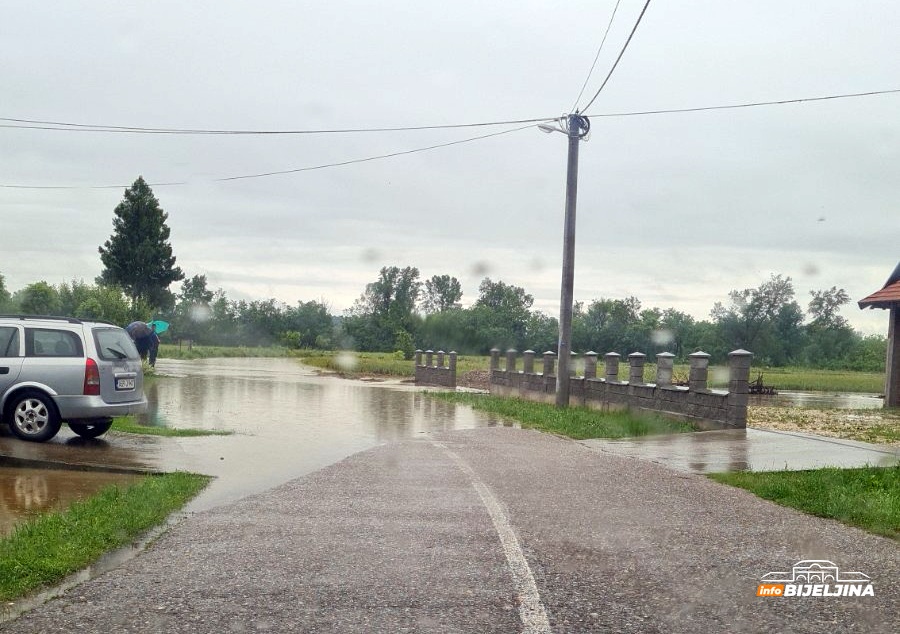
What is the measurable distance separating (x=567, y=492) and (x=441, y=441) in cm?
545

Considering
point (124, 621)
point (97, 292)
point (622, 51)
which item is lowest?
point (124, 621)

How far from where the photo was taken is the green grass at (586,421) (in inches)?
647

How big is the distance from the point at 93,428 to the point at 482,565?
928cm

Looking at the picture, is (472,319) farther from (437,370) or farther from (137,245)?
(137,245)

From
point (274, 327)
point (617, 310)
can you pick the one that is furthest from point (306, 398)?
point (274, 327)

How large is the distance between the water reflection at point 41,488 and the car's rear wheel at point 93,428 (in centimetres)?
290

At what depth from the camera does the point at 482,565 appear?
20.1ft

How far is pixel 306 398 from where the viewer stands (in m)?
25.0

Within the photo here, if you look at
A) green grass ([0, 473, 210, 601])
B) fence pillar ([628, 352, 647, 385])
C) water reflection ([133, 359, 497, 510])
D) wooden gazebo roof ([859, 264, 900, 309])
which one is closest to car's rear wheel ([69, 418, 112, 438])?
water reflection ([133, 359, 497, 510])

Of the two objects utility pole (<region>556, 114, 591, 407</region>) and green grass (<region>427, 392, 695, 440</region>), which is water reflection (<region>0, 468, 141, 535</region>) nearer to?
green grass (<region>427, 392, 695, 440</region>)

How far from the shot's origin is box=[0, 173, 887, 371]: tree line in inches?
1924

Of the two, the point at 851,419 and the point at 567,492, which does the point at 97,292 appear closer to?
the point at 851,419

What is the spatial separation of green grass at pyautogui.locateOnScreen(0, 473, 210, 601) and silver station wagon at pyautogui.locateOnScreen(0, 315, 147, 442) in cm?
344

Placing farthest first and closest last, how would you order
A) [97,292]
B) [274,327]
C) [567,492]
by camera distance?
[274,327] → [97,292] → [567,492]
